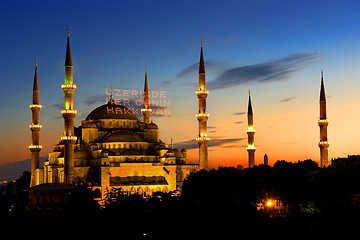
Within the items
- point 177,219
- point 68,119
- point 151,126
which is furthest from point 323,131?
point 177,219

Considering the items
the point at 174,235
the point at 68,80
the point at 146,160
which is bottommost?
the point at 174,235

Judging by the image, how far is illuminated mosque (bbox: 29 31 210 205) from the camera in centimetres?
6159

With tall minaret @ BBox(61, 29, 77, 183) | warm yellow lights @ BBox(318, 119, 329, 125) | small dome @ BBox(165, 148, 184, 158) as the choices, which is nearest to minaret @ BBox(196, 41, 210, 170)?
small dome @ BBox(165, 148, 184, 158)

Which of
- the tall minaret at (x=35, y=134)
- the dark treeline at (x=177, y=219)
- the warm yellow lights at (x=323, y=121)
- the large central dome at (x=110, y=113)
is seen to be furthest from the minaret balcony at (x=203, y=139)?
the dark treeline at (x=177, y=219)

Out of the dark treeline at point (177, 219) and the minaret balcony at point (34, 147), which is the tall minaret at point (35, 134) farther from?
the dark treeline at point (177, 219)

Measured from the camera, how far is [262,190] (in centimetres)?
5631

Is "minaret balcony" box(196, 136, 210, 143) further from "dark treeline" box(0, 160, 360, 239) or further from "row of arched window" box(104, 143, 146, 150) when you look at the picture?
"dark treeline" box(0, 160, 360, 239)

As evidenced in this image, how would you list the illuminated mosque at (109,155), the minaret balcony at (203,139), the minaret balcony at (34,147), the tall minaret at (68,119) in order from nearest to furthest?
the tall minaret at (68,119) < the illuminated mosque at (109,155) < the minaret balcony at (203,139) < the minaret balcony at (34,147)

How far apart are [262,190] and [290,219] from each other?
1005 inches

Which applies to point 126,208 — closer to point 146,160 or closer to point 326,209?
point 326,209

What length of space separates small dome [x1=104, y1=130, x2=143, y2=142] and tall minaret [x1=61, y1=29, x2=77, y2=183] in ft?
22.1

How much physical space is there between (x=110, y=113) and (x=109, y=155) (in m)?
8.58

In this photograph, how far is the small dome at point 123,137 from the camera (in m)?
67.8

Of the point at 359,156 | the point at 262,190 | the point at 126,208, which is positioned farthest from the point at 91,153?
the point at 359,156
